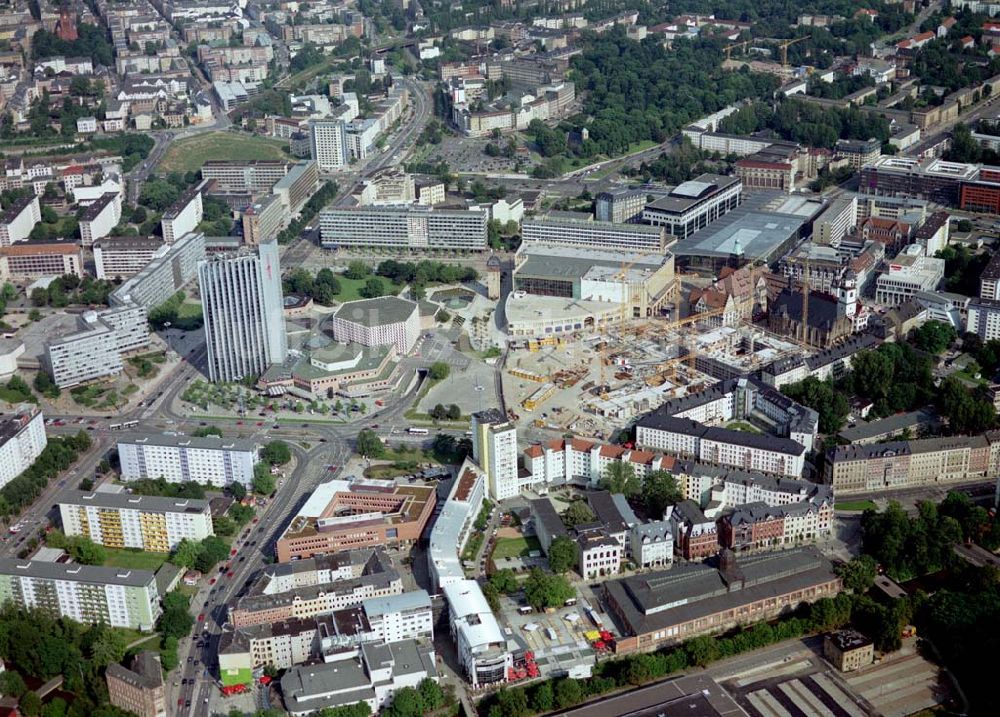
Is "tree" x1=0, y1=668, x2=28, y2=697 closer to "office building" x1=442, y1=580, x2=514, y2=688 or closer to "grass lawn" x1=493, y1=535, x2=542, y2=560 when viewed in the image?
"office building" x1=442, y1=580, x2=514, y2=688

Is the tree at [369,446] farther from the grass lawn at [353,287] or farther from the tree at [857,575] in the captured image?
the tree at [857,575]

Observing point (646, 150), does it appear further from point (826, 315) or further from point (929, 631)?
point (929, 631)

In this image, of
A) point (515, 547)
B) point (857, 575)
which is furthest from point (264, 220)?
point (857, 575)

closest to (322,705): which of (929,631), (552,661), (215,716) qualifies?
(215,716)

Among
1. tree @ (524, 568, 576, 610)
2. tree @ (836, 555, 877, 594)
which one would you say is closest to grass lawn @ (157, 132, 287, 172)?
tree @ (524, 568, 576, 610)

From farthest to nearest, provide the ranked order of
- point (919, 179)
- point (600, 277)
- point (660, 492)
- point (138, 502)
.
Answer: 1. point (919, 179)
2. point (600, 277)
3. point (660, 492)
4. point (138, 502)

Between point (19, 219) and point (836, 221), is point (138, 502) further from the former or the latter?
point (836, 221)

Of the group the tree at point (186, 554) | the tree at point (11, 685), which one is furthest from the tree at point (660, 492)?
the tree at point (11, 685)
